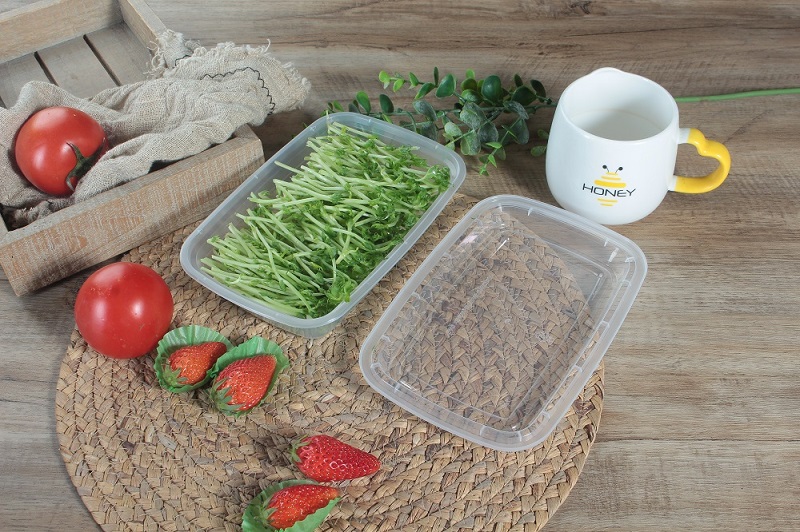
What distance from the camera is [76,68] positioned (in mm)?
1566

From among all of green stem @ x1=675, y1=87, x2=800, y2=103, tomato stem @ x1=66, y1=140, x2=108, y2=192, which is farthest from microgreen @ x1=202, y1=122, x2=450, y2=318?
green stem @ x1=675, y1=87, x2=800, y2=103

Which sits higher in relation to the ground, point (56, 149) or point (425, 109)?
point (56, 149)

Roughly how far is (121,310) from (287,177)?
396 millimetres

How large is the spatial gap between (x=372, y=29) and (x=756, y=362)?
1015 millimetres

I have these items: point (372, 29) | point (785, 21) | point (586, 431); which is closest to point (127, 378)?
point (586, 431)

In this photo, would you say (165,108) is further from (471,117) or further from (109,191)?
(471,117)

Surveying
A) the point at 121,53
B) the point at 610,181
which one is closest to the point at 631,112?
the point at 610,181

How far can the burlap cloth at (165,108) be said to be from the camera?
4.11ft

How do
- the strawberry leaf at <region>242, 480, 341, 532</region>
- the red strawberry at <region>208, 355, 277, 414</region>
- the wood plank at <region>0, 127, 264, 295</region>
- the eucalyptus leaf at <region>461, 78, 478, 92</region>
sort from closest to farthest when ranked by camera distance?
the strawberry leaf at <region>242, 480, 341, 532</region>, the red strawberry at <region>208, 355, 277, 414</region>, the wood plank at <region>0, 127, 264, 295</region>, the eucalyptus leaf at <region>461, 78, 478, 92</region>

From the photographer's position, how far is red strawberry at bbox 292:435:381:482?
1.02m

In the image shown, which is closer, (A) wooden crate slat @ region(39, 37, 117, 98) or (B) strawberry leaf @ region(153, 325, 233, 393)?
(B) strawberry leaf @ region(153, 325, 233, 393)

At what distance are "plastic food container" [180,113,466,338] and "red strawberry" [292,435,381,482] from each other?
17cm

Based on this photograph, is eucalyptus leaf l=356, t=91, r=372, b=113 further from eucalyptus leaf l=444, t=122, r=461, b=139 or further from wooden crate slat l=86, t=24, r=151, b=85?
wooden crate slat l=86, t=24, r=151, b=85

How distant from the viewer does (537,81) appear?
4.93 feet
